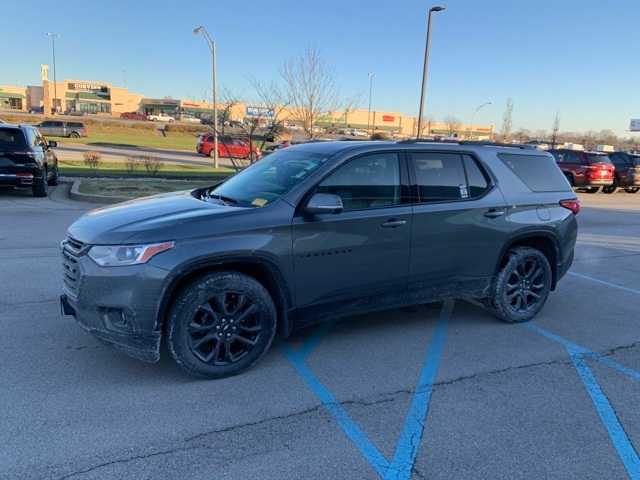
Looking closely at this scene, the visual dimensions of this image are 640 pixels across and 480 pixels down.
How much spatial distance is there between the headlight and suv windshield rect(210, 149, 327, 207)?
85 centimetres

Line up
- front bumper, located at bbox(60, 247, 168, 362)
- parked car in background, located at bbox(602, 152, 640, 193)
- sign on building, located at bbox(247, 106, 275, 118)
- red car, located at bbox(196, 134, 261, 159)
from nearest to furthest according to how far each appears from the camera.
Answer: front bumper, located at bbox(60, 247, 168, 362), sign on building, located at bbox(247, 106, 275, 118), parked car in background, located at bbox(602, 152, 640, 193), red car, located at bbox(196, 134, 261, 159)

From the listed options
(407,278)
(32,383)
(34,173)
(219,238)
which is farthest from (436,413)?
(34,173)

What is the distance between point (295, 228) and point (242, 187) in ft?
3.07

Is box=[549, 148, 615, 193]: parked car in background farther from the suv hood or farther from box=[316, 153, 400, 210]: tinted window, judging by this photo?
the suv hood

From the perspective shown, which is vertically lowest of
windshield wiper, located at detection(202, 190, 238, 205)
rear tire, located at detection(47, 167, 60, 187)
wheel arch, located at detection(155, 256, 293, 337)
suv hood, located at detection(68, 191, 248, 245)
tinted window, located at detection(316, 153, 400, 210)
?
rear tire, located at detection(47, 167, 60, 187)

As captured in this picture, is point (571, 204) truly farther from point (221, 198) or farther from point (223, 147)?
point (223, 147)

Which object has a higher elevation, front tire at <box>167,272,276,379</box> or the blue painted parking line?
front tire at <box>167,272,276,379</box>

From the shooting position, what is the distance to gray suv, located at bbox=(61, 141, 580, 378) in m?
3.56

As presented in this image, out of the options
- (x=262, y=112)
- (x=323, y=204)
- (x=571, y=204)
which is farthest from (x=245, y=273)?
(x=262, y=112)

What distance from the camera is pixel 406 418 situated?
11.1 ft

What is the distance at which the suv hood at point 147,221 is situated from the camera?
354 cm

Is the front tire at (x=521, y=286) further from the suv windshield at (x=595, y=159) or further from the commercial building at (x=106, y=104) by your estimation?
the commercial building at (x=106, y=104)

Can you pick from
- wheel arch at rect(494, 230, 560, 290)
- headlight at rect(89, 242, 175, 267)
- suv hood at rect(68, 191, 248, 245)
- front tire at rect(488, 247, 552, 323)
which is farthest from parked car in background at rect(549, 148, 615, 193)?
headlight at rect(89, 242, 175, 267)

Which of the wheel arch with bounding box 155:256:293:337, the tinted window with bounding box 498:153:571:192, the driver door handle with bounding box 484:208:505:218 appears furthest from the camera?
the tinted window with bounding box 498:153:571:192
